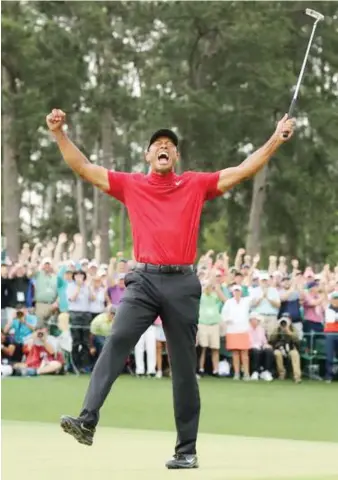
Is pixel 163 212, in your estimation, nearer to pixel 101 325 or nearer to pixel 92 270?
pixel 101 325

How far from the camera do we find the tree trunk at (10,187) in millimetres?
42562

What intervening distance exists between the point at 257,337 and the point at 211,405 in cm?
599

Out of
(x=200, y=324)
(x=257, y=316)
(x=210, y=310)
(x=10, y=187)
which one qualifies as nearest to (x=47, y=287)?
(x=200, y=324)

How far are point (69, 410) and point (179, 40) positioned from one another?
31.2m

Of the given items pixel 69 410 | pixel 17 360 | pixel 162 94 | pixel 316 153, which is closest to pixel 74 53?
pixel 162 94

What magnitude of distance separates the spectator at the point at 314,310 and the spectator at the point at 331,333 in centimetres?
61

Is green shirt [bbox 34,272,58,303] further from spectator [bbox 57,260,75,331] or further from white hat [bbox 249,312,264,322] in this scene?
white hat [bbox 249,312,264,322]

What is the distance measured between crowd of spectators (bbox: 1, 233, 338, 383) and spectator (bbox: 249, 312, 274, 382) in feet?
0.05

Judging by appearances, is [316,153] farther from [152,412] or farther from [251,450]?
[251,450]

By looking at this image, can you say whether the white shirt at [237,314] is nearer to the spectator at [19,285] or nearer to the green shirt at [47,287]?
the green shirt at [47,287]

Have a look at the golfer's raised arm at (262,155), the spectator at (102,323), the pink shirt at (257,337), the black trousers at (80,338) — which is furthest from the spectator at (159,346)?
the golfer's raised arm at (262,155)

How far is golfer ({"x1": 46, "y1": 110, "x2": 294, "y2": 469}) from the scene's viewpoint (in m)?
8.97

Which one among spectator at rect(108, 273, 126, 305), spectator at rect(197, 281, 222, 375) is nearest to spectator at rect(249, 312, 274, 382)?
spectator at rect(197, 281, 222, 375)

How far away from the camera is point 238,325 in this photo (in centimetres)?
2284
